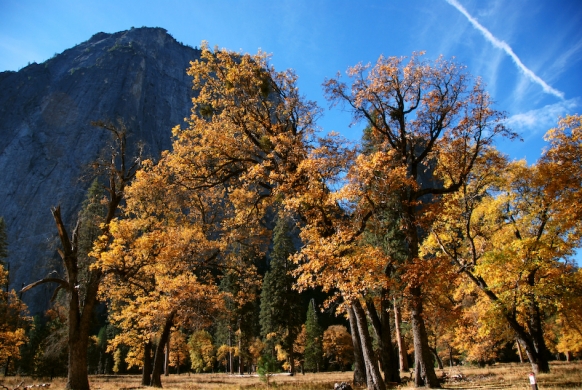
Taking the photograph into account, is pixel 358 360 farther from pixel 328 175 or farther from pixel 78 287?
pixel 78 287

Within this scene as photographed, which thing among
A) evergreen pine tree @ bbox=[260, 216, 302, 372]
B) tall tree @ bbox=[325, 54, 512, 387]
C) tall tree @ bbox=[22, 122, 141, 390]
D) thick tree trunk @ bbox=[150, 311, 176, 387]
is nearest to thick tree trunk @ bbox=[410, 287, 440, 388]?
tall tree @ bbox=[325, 54, 512, 387]

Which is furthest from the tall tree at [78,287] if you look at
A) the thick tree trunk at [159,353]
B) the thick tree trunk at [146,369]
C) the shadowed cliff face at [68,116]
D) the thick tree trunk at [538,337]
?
the shadowed cliff face at [68,116]

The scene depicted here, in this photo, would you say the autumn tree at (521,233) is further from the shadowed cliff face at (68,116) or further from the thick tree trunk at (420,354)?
the shadowed cliff face at (68,116)

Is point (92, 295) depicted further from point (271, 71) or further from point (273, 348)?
point (273, 348)

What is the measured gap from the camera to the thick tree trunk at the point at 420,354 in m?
11.8

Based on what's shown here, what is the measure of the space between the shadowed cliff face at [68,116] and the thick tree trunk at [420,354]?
86.0 metres

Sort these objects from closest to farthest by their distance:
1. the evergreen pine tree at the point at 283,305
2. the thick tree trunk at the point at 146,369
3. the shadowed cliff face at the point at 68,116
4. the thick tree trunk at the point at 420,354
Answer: the thick tree trunk at the point at 420,354
the thick tree trunk at the point at 146,369
the evergreen pine tree at the point at 283,305
the shadowed cliff face at the point at 68,116

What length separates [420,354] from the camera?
474 inches

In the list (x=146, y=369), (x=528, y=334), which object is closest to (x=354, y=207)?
(x=528, y=334)

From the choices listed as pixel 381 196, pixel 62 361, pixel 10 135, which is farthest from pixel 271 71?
pixel 10 135

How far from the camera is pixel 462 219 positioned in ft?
52.4

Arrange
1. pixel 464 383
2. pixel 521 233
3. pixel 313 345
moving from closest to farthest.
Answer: pixel 464 383 → pixel 521 233 → pixel 313 345

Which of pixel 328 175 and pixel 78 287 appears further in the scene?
pixel 78 287

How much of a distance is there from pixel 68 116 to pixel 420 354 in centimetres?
14092
